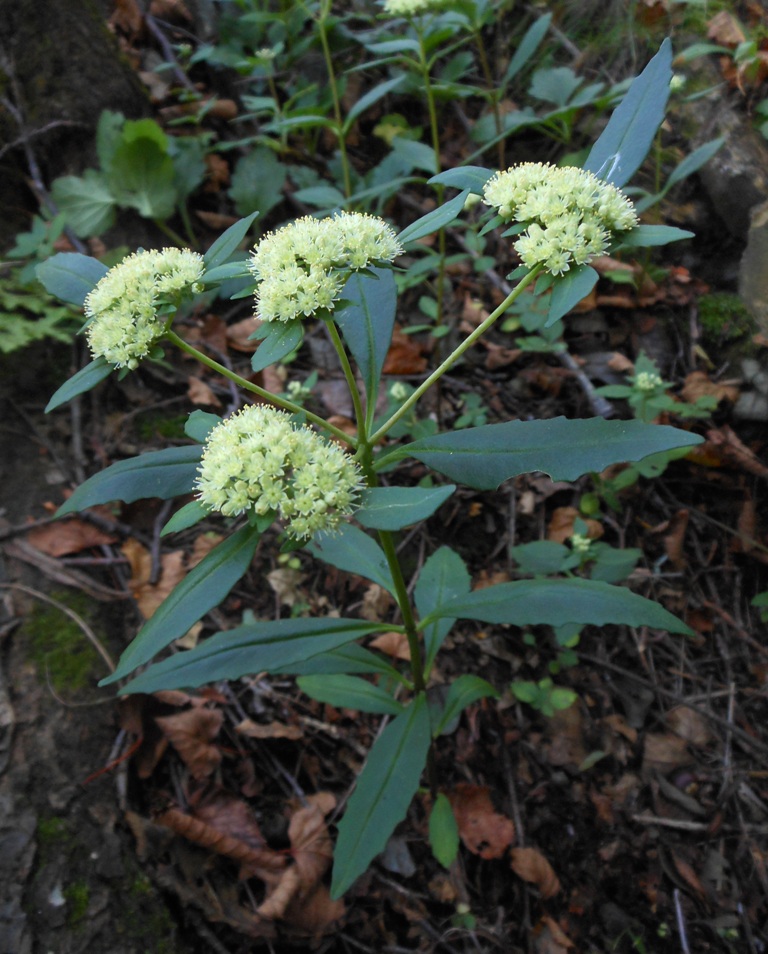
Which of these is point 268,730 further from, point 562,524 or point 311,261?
point 311,261

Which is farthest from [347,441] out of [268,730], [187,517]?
[268,730]

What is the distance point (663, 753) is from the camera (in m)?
2.93

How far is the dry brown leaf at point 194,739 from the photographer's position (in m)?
2.55

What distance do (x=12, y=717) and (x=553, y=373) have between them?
310cm

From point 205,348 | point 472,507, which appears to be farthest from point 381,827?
point 205,348

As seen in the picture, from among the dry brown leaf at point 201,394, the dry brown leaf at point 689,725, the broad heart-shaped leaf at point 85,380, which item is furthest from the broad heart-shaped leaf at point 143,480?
the dry brown leaf at point 689,725

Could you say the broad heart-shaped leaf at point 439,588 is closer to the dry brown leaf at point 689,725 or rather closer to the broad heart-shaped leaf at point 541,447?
the broad heart-shaped leaf at point 541,447

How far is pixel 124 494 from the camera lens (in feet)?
6.05

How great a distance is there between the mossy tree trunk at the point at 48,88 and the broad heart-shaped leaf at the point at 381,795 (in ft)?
11.6

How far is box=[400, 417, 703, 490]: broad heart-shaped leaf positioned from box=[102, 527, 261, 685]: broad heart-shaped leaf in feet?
1.73

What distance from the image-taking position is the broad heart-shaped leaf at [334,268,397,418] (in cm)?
218

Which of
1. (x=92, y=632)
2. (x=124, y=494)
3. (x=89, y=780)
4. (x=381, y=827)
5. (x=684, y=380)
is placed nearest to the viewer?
(x=124, y=494)

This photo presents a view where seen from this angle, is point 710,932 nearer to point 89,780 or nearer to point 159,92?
point 89,780

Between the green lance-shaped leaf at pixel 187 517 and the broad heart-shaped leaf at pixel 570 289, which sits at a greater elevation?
the broad heart-shaped leaf at pixel 570 289
